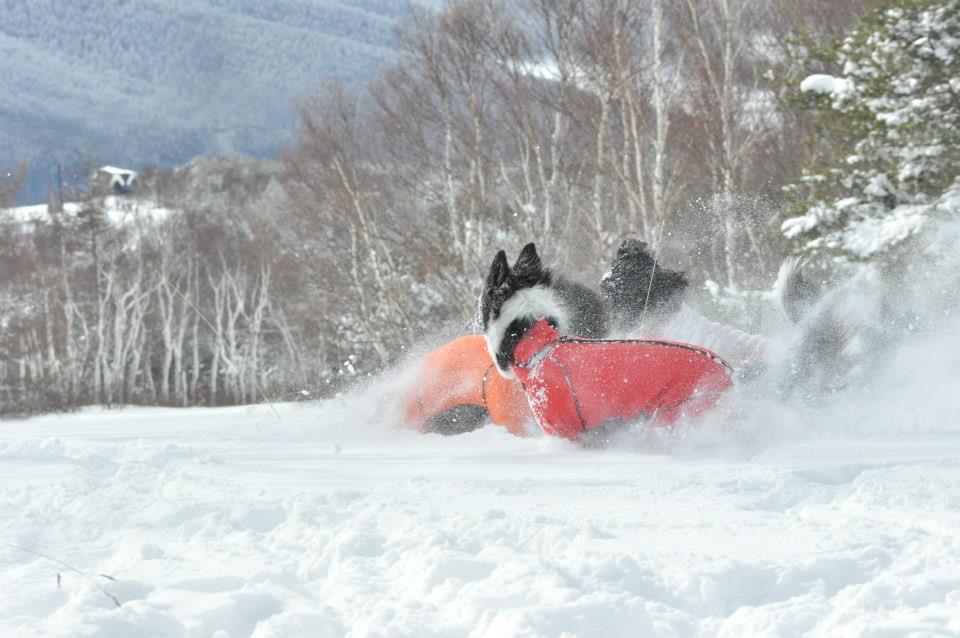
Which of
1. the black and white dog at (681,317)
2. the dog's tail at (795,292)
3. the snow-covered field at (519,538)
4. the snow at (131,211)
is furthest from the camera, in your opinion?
the snow at (131,211)

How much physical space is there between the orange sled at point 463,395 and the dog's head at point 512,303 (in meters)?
0.34

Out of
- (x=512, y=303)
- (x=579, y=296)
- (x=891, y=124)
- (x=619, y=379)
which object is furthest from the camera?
(x=891, y=124)

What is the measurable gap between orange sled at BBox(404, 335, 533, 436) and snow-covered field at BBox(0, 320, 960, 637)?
0.39 meters

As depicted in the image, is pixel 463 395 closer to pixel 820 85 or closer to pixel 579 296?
pixel 579 296

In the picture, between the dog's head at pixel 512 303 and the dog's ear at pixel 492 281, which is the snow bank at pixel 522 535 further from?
the dog's ear at pixel 492 281

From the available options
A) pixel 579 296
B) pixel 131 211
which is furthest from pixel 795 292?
pixel 131 211

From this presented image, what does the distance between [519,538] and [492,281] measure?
156 cm

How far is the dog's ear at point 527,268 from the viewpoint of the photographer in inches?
128

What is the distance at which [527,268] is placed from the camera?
10.7 feet

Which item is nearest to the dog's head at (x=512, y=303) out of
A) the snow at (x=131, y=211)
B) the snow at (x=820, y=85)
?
the snow at (x=820, y=85)

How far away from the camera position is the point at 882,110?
932 centimetres

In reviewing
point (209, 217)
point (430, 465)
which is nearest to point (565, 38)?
point (430, 465)

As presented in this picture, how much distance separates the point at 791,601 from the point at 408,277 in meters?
22.3

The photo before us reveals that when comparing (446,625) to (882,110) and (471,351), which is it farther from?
(882,110)
